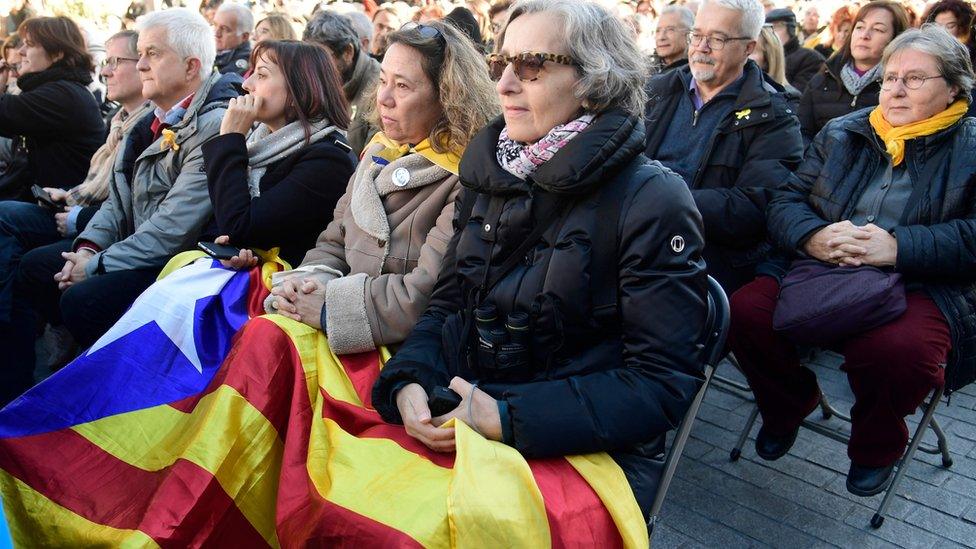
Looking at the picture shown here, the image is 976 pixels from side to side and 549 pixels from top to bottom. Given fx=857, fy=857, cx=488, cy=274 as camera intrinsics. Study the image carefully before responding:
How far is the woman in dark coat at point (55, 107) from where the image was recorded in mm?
5207

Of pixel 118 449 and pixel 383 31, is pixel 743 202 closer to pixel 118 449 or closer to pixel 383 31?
pixel 118 449

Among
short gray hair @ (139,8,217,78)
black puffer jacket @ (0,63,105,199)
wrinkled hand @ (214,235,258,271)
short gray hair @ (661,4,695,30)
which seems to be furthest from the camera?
short gray hair @ (661,4,695,30)

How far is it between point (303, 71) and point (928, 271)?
8.85ft

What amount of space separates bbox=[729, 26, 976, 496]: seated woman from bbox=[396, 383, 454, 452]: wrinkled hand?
1668 millimetres

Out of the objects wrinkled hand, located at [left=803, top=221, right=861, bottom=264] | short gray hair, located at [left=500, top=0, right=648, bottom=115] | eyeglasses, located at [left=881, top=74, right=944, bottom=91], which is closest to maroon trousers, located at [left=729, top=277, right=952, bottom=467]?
wrinkled hand, located at [left=803, top=221, right=861, bottom=264]

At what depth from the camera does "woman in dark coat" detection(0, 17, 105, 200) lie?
5.21 meters

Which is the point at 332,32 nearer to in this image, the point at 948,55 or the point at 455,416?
the point at 948,55

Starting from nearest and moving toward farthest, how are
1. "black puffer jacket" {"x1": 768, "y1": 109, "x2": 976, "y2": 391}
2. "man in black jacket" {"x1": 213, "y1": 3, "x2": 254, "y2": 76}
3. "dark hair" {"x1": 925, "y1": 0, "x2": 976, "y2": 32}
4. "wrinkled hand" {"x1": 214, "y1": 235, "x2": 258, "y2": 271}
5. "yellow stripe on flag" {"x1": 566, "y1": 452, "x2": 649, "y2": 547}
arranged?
"yellow stripe on flag" {"x1": 566, "y1": 452, "x2": 649, "y2": 547} < "black puffer jacket" {"x1": 768, "y1": 109, "x2": 976, "y2": 391} < "wrinkled hand" {"x1": 214, "y1": 235, "x2": 258, "y2": 271} < "dark hair" {"x1": 925, "y1": 0, "x2": 976, "y2": 32} < "man in black jacket" {"x1": 213, "y1": 3, "x2": 254, "y2": 76}

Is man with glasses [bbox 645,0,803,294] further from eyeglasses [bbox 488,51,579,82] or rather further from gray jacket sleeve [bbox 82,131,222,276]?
gray jacket sleeve [bbox 82,131,222,276]

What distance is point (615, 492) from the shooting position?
2.10 metres

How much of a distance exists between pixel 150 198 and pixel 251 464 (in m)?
2.29

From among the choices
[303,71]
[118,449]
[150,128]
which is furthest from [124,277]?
[118,449]

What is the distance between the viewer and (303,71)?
3852 millimetres

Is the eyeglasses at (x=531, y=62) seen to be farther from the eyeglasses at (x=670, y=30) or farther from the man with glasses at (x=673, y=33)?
the eyeglasses at (x=670, y=30)
